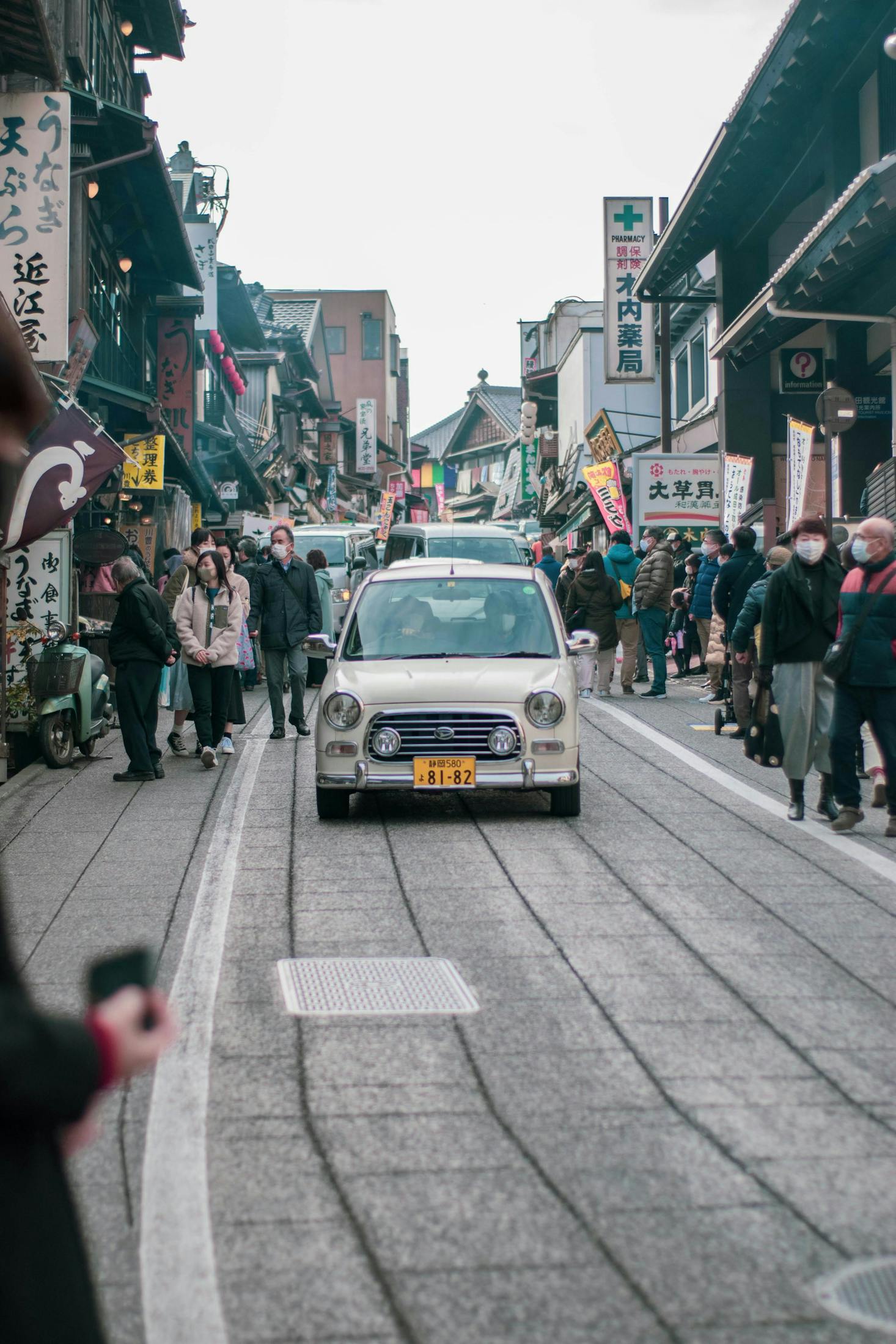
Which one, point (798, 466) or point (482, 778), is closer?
point (482, 778)

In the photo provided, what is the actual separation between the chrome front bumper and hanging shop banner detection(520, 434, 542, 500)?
167 feet

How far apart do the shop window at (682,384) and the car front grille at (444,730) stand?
80.6 feet

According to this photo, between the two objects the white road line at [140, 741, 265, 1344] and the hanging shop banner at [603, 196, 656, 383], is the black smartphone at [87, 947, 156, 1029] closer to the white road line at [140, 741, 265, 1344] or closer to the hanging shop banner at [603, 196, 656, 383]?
the white road line at [140, 741, 265, 1344]

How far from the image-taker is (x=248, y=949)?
6145mm

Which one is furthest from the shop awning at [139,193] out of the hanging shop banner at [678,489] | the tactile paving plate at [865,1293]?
the tactile paving plate at [865,1293]

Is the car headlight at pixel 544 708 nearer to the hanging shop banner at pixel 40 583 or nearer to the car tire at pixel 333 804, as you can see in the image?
the car tire at pixel 333 804

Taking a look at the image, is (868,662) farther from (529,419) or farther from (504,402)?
(504,402)

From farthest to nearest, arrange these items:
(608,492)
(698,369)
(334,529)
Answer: (698,369), (334,529), (608,492)

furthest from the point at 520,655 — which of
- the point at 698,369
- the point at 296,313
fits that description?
the point at 296,313

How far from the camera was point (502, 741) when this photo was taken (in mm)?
9023

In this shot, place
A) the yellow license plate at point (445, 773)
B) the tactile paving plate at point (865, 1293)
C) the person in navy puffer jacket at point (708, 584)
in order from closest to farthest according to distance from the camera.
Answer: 1. the tactile paving plate at point (865, 1293)
2. the yellow license plate at point (445, 773)
3. the person in navy puffer jacket at point (708, 584)

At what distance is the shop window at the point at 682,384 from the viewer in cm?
3247

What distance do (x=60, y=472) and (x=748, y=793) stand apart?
604cm

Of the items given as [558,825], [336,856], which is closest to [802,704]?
[558,825]
